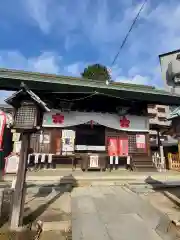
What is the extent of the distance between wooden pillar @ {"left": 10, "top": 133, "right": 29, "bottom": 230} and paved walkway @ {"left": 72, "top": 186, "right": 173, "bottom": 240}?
46.5 inches

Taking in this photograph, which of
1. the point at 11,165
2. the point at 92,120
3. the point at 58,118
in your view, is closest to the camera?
the point at 11,165

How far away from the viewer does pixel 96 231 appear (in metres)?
3.78

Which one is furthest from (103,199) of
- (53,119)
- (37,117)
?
(53,119)

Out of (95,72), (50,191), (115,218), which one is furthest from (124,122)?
(95,72)

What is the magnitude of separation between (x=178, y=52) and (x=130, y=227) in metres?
4.04

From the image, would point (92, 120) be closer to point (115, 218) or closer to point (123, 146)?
point (123, 146)

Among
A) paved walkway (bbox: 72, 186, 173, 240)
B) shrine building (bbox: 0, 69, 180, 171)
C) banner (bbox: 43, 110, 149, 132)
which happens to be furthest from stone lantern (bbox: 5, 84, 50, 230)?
banner (bbox: 43, 110, 149, 132)

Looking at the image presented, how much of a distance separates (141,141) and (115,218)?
9242 millimetres

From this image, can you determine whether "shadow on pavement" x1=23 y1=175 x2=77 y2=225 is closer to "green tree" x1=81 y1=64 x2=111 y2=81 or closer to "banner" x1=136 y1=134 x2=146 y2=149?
"banner" x1=136 y1=134 x2=146 y2=149

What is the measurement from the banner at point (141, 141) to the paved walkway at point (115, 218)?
6685 millimetres

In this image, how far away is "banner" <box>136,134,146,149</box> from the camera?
13094 mm

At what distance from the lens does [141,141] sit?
1318 centimetres

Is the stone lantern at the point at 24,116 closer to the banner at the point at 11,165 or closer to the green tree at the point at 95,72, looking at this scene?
the banner at the point at 11,165

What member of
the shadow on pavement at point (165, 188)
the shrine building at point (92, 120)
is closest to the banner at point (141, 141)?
A: the shrine building at point (92, 120)
